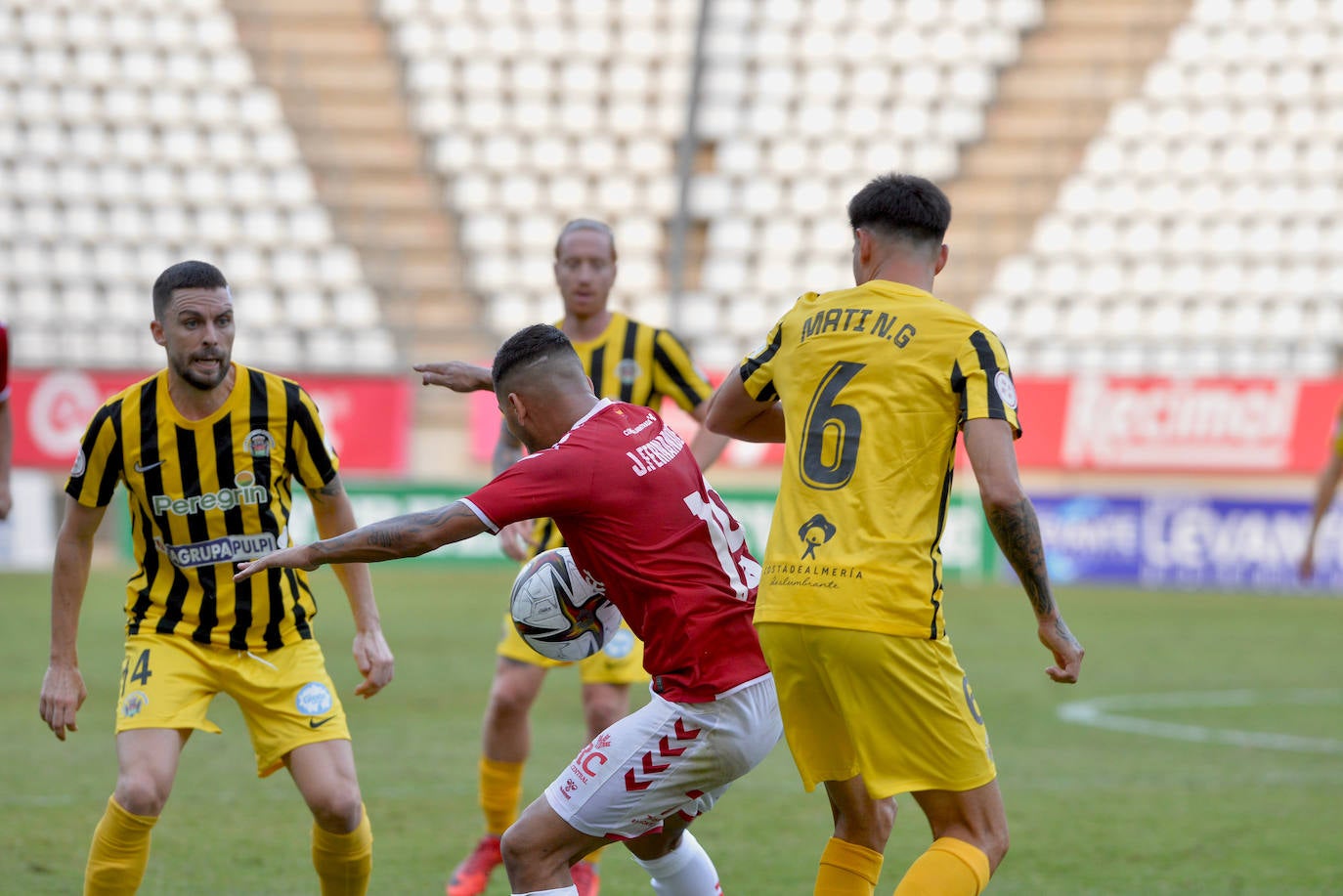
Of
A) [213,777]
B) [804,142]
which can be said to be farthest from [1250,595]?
[213,777]

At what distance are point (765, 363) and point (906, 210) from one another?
1.77 ft

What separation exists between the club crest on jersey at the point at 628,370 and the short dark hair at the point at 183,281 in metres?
2.14

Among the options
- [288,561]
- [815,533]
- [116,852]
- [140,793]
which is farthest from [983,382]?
[116,852]

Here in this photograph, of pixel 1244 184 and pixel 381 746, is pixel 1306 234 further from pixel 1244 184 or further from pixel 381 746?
pixel 381 746

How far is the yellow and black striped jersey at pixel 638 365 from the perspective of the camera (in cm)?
657

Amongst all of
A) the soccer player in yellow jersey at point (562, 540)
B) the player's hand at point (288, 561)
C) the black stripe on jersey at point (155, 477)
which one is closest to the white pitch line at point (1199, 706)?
the soccer player in yellow jersey at point (562, 540)

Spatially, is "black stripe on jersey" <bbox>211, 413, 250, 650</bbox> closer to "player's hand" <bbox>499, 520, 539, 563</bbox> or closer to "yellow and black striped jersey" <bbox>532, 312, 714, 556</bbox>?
"player's hand" <bbox>499, 520, 539, 563</bbox>

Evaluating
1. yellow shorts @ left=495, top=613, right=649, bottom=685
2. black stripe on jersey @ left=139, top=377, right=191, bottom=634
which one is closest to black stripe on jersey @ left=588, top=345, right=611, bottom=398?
yellow shorts @ left=495, top=613, right=649, bottom=685

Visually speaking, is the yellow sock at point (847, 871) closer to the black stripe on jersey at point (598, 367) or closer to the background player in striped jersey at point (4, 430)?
the black stripe on jersey at point (598, 367)

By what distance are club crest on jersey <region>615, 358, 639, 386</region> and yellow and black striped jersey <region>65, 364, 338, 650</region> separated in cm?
188

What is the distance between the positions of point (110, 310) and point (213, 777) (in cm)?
1657

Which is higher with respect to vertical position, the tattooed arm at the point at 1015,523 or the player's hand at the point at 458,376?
the player's hand at the point at 458,376

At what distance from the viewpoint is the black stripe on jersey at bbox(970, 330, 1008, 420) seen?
3770 mm

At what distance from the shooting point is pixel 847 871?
13.8ft
